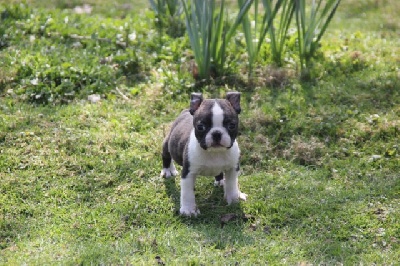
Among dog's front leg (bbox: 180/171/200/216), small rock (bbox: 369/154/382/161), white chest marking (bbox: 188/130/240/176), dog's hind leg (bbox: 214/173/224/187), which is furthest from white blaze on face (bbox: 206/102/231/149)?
small rock (bbox: 369/154/382/161)

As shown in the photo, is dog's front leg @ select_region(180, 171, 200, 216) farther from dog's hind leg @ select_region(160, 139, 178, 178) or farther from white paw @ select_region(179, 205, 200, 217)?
dog's hind leg @ select_region(160, 139, 178, 178)

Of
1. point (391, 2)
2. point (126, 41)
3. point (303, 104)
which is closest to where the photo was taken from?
point (303, 104)

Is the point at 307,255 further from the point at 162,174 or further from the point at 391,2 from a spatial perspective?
the point at 391,2

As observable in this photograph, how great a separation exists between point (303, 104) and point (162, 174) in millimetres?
2141

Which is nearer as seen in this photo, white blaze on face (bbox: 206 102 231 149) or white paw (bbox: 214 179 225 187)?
white blaze on face (bbox: 206 102 231 149)

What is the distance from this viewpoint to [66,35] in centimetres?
888

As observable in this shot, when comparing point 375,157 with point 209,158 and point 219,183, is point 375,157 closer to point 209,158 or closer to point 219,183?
point 219,183

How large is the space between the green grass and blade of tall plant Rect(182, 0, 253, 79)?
0.97ft

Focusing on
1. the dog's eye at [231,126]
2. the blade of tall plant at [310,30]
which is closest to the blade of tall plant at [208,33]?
the blade of tall plant at [310,30]

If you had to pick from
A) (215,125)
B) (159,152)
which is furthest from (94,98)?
(215,125)

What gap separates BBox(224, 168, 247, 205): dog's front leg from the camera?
5.44 metres

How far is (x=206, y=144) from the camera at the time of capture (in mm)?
4969

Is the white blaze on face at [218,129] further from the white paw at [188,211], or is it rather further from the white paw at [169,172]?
the white paw at [169,172]

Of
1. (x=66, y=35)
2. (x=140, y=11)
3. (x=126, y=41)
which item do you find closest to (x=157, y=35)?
(x=126, y=41)
